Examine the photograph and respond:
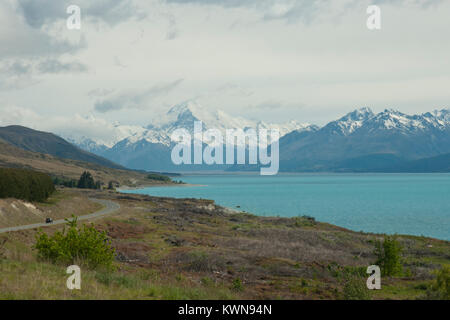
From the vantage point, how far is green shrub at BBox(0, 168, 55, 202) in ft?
209

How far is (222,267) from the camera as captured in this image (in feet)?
103

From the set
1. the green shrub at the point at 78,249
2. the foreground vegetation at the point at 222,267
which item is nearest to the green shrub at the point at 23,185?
the foreground vegetation at the point at 222,267

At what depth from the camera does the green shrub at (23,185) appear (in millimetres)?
63719

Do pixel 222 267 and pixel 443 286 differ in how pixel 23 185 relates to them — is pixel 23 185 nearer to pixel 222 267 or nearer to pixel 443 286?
pixel 222 267

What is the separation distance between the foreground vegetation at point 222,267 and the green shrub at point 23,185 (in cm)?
1487

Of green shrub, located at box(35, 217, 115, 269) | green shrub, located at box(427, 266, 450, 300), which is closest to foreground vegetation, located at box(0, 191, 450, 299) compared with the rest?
green shrub, located at box(427, 266, 450, 300)

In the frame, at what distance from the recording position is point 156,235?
54.6 m

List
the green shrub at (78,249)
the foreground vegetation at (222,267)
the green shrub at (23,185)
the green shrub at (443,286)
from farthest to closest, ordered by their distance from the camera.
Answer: the green shrub at (23,185) < the green shrub at (78,249) < the green shrub at (443,286) < the foreground vegetation at (222,267)

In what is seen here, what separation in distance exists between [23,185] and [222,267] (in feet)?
158

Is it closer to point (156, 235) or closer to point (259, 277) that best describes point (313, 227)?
point (156, 235)

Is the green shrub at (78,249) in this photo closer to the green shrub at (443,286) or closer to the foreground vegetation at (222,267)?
the foreground vegetation at (222,267)
